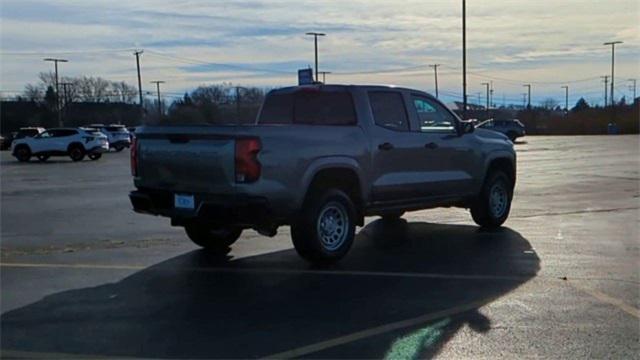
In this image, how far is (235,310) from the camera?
6.83m

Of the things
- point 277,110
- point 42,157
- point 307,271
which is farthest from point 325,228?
point 42,157

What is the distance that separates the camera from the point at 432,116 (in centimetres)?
1061

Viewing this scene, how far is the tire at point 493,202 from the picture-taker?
37.4 ft

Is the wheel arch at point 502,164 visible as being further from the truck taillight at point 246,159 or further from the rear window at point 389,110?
the truck taillight at point 246,159

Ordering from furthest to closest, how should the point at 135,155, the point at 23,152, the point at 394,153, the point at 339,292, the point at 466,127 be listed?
1. the point at 23,152
2. the point at 466,127
3. the point at 394,153
4. the point at 135,155
5. the point at 339,292

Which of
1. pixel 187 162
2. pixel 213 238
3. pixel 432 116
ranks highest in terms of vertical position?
pixel 432 116

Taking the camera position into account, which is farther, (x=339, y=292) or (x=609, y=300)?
(x=339, y=292)

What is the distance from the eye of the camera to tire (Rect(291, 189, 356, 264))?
8.66 meters

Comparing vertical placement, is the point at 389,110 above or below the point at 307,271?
above

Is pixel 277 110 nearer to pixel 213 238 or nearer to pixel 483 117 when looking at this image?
pixel 213 238

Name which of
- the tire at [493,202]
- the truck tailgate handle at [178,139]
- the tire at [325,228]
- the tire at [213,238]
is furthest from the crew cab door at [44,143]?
the tire at [325,228]

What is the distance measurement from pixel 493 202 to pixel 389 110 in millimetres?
2576

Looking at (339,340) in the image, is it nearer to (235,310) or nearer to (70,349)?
(235,310)

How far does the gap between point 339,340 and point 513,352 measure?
4.03 ft
